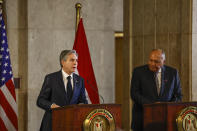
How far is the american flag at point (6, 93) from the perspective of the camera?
20.4ft

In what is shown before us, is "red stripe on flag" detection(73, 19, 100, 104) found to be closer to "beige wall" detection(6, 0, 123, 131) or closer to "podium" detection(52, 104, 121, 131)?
"beige wall" detection(6, 0, 123, 131)

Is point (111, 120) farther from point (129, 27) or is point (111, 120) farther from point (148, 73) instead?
point (129, 27)

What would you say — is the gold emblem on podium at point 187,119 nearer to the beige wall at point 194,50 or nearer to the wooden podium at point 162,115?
the wooden podium at point 162,115

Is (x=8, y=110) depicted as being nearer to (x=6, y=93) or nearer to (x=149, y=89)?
(x=6, y=93)

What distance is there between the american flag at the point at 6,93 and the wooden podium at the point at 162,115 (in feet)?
8.21

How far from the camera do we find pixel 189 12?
6.69 metres

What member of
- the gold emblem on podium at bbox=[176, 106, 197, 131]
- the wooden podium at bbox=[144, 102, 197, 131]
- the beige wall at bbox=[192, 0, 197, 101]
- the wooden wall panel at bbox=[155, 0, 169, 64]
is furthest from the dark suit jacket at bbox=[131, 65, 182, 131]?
the wooden wall panel at bbox=[155, 0, 169, 64]

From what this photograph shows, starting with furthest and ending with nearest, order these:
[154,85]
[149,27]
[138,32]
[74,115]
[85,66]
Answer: [138,32] → [149,27] → [85,66] → [154,85] → [74,115]

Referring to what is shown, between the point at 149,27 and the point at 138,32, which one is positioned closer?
the point at 149,27

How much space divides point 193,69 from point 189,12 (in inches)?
37.6

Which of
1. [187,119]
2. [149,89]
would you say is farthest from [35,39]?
[187,119]

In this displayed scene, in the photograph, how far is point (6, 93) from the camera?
20.4 feet

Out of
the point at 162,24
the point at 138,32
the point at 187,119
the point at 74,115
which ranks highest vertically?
the point at 162,24

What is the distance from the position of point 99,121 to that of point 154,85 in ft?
→ 4.47
